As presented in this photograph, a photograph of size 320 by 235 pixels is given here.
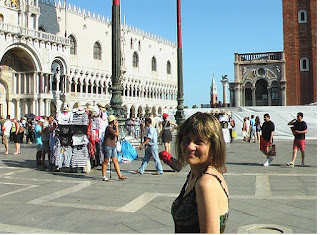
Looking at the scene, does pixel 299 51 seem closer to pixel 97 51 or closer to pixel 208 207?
pixel 97 51

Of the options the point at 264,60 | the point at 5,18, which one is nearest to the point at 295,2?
the point at 264,60

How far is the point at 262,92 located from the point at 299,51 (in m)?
4.62

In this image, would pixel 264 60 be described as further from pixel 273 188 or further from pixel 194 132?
pixel 194 132

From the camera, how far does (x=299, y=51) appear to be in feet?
106

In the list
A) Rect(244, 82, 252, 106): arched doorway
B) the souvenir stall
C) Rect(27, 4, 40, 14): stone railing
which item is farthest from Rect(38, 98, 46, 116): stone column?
the souvenir stall

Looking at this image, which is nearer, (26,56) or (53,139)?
(53,139)

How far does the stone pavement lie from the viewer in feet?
15.0

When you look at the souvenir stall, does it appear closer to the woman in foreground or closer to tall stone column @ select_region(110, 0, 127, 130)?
tall stone column @ select_region(110, 0, 127, 130)

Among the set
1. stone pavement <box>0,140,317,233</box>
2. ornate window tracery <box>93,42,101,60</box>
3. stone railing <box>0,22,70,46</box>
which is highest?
ornate window tracery <box>93,42,101,60</box>

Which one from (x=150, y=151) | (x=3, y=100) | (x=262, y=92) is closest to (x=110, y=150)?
(x=150, y=151)

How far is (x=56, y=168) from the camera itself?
30.5ft

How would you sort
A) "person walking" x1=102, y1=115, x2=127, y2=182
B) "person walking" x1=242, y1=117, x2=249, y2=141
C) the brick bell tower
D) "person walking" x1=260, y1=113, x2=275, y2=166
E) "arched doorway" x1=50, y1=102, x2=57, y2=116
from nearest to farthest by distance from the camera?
1. "person walking" x1=102, y1=115, x2=127, y2=182
2. "person walking" x1=260, y1=113, x2=275, y2=166
3. "person walking" x1=242, y1=117, x2=249, y2=141
4. the brick bell tower
5. "arched doorway" x1=50, y1=102, x2=57, y2=116

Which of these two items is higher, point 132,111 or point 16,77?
point 16,77

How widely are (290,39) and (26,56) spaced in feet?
76.4
